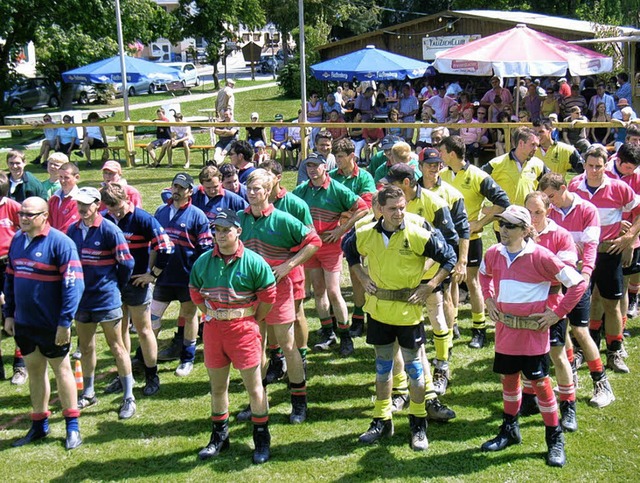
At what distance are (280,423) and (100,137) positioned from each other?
16.8m

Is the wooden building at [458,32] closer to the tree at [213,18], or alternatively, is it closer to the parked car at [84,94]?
the parked car at [84,94]

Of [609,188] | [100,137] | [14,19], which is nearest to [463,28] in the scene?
[100,137]

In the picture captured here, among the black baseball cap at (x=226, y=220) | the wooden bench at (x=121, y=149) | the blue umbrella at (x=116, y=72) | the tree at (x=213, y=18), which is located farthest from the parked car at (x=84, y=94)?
the black baseball cap at (x=226, y=220)

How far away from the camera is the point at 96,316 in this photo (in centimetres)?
680

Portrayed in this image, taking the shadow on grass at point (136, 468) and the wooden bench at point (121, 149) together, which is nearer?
the shadow on grass at point (136, 468)

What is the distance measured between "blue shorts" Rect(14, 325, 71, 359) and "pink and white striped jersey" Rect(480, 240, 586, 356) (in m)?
3.48

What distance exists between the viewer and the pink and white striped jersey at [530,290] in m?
5.56

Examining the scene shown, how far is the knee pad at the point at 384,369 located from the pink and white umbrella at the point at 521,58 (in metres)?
10.4

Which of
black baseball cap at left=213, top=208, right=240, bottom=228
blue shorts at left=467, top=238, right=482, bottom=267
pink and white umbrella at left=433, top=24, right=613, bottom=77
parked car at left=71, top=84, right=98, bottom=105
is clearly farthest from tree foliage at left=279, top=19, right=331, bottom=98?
black baseball cap at left=213, top=208, right=240, bottom=228

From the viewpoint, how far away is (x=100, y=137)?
21906mm

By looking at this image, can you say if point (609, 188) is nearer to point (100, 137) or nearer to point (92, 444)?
point (92, 444)

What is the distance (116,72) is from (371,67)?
8440 millimetres

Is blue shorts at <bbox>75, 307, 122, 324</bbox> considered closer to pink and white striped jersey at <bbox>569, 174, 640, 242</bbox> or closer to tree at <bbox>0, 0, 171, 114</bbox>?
pink and white striped jersey at <bbox>569, 174, 640, 242</bbox>

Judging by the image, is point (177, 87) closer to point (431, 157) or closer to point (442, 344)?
point (431, 157)
